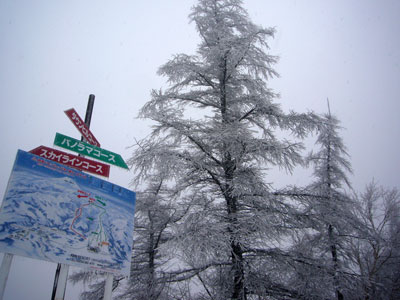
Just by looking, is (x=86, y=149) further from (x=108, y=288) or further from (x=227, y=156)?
(x=227, y=156)

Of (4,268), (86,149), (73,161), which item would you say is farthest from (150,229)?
(4,268)

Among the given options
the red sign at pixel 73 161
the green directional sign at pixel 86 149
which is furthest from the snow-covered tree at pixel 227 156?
the red sign at pixel 73 161

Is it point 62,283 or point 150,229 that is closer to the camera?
point 62,283

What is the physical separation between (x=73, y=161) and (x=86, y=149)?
422mm

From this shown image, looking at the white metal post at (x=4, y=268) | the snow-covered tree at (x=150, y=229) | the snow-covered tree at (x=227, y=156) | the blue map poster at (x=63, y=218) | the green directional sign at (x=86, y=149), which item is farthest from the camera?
the snow-covered tree at (x=150, y=229)

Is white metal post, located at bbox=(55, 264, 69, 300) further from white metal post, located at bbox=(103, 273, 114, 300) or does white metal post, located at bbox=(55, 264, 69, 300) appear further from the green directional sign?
the green directional sign

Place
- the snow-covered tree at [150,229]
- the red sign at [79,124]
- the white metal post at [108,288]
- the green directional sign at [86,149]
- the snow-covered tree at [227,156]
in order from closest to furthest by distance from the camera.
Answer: the white metal post at [108,288] → the green directional sign at [86,149] → the snow-covered tree at [227,156] → the red sign at [79,124] → the snow-covered tree at [150,229]

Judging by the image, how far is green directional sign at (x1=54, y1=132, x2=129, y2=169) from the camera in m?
5.49

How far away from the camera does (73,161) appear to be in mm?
5570

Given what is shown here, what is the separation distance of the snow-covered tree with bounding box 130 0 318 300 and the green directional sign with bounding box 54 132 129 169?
0.48 metres

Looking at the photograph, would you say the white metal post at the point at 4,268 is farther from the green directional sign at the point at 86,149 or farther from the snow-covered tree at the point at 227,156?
the snow-covered tree at the point at 227,156

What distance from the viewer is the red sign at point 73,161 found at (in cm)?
524

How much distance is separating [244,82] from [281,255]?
5.24 meters

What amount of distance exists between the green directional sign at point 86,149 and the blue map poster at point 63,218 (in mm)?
544
